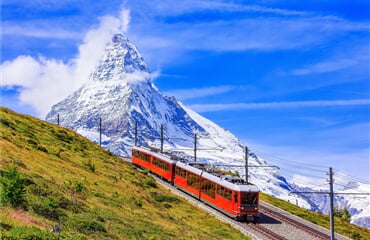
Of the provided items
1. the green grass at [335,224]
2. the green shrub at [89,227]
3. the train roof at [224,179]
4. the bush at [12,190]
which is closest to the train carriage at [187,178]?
the train roof at [224,179]

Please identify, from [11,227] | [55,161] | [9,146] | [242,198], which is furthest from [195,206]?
[11,227]

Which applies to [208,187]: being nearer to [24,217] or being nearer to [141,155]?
[141,155]

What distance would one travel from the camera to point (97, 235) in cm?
2270

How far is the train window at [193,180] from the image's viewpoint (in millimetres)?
48803

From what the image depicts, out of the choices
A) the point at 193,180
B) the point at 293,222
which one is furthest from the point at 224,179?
the point at 293,222

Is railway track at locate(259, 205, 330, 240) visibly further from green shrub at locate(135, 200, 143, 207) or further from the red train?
green shrub at locate(135, 200, 143, 207)

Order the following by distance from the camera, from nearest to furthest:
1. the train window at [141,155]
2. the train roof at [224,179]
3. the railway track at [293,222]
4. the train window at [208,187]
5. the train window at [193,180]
A: 1. the railway track at [293,222]
2. the train roof at [224,179]
3. the train window at [208,187]
4. the train window at [193,180]
5. the train window at [141,155]

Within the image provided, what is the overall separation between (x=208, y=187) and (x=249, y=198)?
5.90 metres

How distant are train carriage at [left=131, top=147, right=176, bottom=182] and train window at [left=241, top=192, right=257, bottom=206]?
16.6 m

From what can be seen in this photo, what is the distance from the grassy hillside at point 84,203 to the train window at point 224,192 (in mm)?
2477

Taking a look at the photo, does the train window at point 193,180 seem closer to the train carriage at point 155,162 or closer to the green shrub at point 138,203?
the train carriage at point 155,162

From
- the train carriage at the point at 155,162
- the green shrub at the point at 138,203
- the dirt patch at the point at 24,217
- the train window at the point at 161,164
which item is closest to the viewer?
the dirt patch at the point at 24,217

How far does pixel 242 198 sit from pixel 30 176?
19.3m

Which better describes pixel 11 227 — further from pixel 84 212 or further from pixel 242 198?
pixel 242 198
